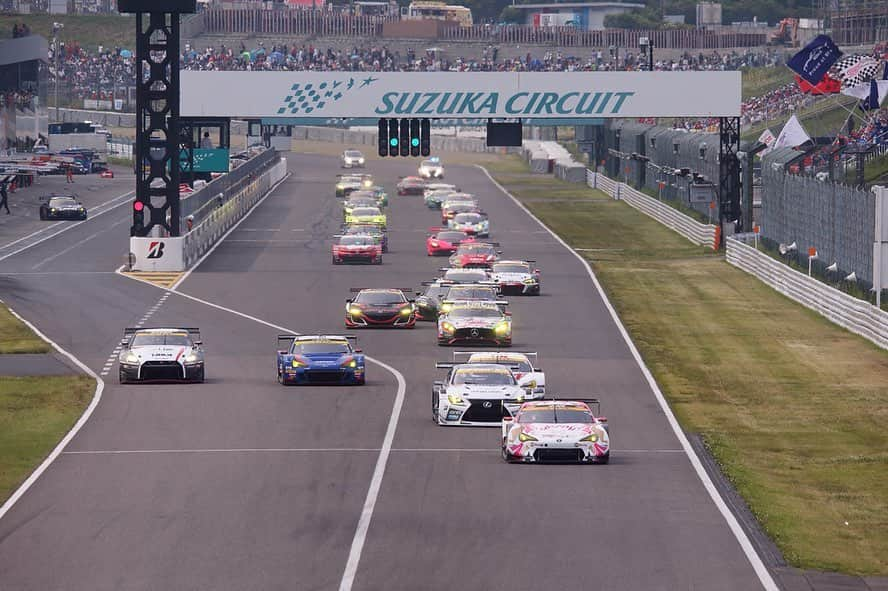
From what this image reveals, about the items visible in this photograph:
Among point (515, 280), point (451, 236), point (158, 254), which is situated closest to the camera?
point (515, 280)

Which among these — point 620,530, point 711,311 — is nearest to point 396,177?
point 711,311

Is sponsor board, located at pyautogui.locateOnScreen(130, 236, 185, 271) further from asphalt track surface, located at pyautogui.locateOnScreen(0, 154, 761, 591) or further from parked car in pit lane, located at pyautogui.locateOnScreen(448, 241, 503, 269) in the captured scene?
asphalt track surface, located at pyautogui.locateOnScreen(0, 154, 761, 591)

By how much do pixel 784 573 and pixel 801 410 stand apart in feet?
49.9

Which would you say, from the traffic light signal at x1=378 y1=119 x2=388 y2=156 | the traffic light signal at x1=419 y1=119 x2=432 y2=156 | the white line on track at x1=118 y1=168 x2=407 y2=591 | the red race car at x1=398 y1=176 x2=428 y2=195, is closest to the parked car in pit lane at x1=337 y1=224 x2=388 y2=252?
the traffic light signal at x1=378 y1=119 x2=388 y2=156

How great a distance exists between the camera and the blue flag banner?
72.9 m

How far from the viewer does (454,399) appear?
3288 cm

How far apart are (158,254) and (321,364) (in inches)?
1107

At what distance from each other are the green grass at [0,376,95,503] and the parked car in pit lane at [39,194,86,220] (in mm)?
53883

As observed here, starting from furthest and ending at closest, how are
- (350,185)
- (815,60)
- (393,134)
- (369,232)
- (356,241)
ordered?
(350,185)
(393,134)
(369,232)
(815,60)
(356,241)

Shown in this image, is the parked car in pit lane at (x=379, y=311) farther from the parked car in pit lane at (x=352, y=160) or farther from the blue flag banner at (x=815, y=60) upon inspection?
the parked car in pit lane at (x=352, y=160)

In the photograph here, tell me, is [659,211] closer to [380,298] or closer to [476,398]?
[380,298]

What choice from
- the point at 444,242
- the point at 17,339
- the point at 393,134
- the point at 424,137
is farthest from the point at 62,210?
the point at 17,339

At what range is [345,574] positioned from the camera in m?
20.5

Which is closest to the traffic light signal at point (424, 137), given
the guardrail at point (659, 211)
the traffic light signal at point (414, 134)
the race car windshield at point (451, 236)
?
the traffic light signal at point (414, 134)
